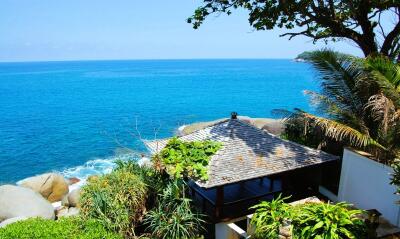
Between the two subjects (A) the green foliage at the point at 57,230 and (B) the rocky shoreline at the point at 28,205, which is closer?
(A) the green foliage at the point at 57,230

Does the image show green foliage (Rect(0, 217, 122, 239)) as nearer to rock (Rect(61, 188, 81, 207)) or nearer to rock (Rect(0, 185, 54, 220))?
rock (Rect(0, 185, 54, 220))

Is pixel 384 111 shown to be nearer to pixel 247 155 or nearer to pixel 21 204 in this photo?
pixel 247 155

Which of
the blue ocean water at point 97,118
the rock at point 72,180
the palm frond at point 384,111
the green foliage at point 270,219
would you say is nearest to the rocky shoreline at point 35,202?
the rock at point 72,180

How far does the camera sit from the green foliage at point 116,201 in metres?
11.2

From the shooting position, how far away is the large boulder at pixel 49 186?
1992 cm

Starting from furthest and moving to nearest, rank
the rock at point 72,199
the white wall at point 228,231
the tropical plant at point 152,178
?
the rock at point 72,199
the tropical plant at point 152,178
the white wall at point 228,231

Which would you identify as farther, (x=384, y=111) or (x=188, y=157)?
(x=188, y=157)

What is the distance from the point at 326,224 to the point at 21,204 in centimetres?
1364

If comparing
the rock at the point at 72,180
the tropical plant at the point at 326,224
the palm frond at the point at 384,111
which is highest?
the palm frond at the point at 384,111

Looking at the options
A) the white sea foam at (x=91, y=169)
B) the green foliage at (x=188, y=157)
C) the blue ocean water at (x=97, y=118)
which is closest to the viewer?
the green foliage at (x=188, y=157)

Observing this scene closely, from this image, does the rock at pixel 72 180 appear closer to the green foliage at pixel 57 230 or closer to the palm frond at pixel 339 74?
the green foliage at pixel 57 230

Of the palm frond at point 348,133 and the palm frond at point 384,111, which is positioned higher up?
the palm frond at point 384,111

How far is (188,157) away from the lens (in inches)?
448

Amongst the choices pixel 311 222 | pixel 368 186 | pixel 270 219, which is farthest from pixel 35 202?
pixel 368 186
